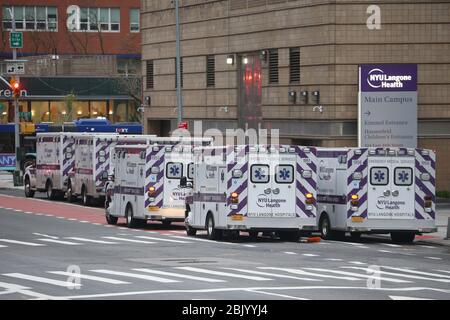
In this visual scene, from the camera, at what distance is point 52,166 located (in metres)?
55.6

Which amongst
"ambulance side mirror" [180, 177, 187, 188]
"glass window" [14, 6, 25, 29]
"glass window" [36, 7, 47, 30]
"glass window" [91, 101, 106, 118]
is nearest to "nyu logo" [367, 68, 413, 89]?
"ambulance side mirror" [180, 177, 187, 188]

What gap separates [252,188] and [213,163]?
1.44m

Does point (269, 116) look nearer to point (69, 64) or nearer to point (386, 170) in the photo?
point (386, 170)

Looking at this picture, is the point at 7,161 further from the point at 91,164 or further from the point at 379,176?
the point at 379,176

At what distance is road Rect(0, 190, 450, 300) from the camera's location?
854 inches

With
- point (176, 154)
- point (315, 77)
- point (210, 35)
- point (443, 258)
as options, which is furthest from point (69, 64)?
point (443, 258)

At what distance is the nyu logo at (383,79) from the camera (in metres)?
48.2

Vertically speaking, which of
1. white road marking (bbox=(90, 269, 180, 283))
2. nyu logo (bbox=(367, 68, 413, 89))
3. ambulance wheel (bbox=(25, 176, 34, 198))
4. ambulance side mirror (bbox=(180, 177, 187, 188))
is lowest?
ambulance wheel (bbox=(25, 176, 34, 198))

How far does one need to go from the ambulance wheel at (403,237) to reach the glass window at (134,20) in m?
76.6

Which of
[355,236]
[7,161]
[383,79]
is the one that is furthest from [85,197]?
[7,161]

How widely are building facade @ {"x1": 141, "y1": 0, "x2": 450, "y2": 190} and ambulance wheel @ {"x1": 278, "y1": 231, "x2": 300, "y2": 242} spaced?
13.4 meters

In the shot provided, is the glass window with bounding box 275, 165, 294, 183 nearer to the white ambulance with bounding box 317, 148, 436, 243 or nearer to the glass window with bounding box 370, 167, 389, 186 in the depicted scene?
the white ambulance with bounding box 317, 148, 436, 243

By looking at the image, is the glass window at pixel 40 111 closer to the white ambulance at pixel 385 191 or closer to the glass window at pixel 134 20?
the glass window at pixel 134 20
